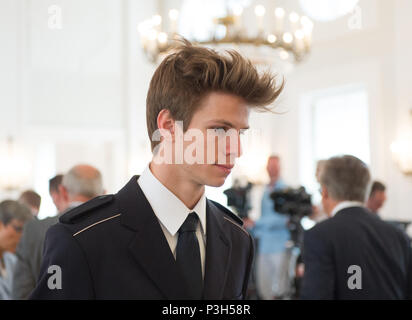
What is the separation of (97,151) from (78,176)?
855 centimetres

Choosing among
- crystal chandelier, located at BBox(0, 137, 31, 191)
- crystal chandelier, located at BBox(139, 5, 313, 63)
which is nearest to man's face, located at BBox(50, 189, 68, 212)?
crystal chandelier, located at BBox(139, 5, 313, 63)

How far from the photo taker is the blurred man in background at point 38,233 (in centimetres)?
322

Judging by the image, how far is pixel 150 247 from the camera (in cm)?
140

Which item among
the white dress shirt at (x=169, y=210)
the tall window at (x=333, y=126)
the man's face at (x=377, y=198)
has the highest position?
the tall window at (x=333, y=126)

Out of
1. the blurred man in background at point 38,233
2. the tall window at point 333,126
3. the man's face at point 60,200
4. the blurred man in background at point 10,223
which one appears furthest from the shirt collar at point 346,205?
the tall window at point 333,126

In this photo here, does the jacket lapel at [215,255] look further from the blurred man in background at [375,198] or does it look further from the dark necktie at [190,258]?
the blurred man in background at [375,198]

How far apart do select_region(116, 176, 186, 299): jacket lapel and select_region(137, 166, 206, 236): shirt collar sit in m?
0.02

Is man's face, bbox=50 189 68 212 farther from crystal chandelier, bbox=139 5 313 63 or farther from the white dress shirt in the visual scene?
crystal chandelier, bbox=139 5 313 63

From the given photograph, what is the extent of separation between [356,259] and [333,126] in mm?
6648

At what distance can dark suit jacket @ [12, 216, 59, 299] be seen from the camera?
10.6 ft

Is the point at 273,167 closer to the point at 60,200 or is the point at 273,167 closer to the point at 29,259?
the point at 60,200

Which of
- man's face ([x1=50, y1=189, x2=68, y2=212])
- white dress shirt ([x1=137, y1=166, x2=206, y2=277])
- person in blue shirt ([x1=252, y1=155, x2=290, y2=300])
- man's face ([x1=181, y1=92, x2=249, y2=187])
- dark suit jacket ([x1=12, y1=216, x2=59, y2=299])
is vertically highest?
man's face ([x1=181, y1=92, x2=249, y2=187])

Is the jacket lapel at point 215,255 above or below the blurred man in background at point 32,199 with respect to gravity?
above
